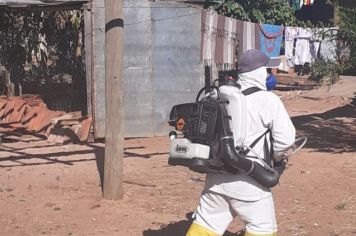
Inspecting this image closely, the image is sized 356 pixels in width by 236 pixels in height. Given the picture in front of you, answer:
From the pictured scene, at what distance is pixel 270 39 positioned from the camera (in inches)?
638

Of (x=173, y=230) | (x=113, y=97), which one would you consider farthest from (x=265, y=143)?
(x=113, y=97)

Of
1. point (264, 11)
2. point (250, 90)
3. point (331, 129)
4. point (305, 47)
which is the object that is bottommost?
point (331, 129)

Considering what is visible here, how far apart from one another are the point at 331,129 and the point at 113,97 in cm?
585

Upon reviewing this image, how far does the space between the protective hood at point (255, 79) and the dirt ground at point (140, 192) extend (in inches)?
53.7

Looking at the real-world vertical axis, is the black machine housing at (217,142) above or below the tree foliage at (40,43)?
below

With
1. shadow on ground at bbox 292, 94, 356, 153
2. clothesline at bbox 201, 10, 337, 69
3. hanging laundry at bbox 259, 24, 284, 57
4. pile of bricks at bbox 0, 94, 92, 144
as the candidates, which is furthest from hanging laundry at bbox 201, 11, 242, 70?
hanging laundry at bbox 259, 24, 284, 57

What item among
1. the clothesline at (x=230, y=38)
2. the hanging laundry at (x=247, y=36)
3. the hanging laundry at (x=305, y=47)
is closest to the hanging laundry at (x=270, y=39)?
the clothesline at (x=230, y=38)

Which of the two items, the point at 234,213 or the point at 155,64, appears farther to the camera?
the point at 155,64

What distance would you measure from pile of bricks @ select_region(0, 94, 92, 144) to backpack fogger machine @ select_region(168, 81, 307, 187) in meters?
6.78

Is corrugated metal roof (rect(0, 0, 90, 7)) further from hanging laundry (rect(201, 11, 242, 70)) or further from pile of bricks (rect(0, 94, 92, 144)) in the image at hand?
hanging laundry (rect(201, 11, 242, 70))

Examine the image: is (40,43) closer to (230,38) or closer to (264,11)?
(230,38)

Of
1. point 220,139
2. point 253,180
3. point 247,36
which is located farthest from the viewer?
point 247,36

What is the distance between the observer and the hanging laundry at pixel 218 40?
11383 millimetres

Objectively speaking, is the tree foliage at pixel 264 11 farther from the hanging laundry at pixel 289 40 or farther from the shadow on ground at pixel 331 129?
the shadow on ground at pixel 331 129
